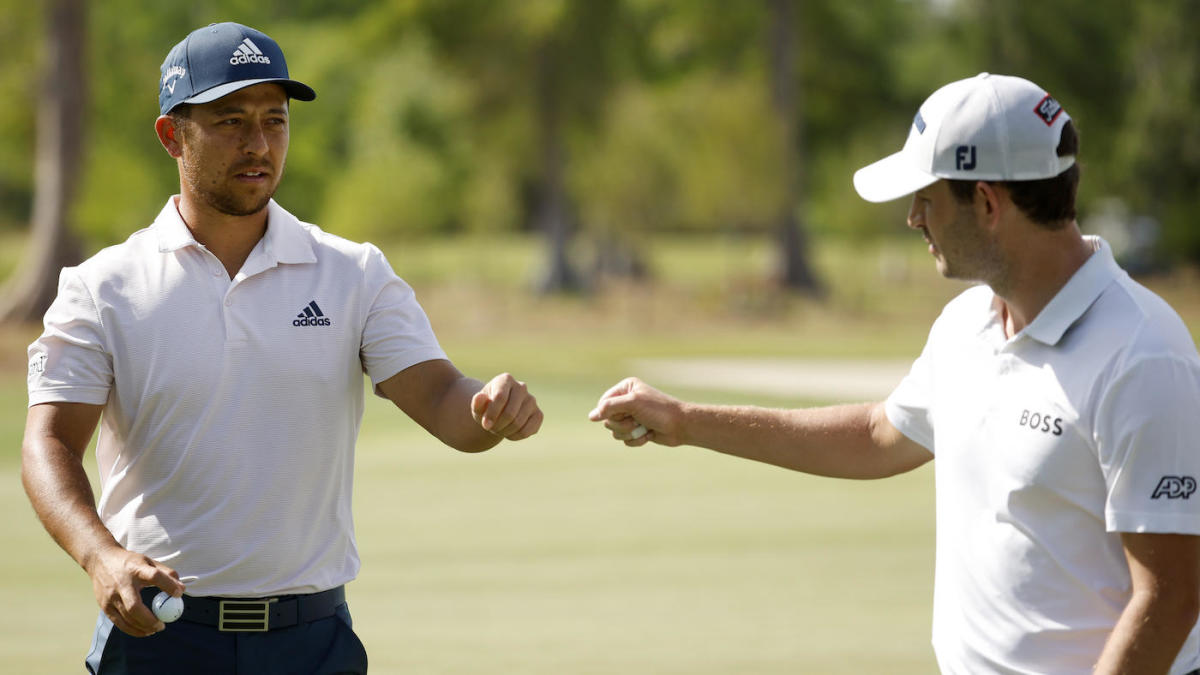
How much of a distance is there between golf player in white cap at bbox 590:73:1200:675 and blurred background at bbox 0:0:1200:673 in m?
3.88

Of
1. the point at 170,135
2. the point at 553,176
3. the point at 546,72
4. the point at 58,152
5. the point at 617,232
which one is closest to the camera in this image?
the point at 170,135

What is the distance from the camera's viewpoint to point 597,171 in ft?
120

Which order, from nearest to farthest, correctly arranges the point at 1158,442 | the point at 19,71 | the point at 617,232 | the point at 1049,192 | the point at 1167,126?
1. the point at 1158,442
2. the point at 1049,192
3. the point at 19,71
4. the point at 617,232
5. the point at 1167,126

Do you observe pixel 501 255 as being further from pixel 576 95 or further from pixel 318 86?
pixel 576 95

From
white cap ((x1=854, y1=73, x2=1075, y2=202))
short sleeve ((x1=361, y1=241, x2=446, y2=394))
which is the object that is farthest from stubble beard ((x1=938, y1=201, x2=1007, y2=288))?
short sleeve ((x1=361, y1=241, x2=446, y2=394))

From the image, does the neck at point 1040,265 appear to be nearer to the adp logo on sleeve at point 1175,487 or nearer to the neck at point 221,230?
the adp logo on sleeve at point 1175,487

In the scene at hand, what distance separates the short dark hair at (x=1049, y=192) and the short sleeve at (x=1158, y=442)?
442mm

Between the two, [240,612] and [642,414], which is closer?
[240,612]

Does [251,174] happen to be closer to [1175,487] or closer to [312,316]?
[312,316]

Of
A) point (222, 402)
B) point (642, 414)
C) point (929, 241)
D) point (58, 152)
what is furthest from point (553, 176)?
point (929, 241)

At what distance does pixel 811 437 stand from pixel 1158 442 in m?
1.29

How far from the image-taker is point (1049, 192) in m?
3.31

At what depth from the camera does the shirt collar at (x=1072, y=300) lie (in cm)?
323

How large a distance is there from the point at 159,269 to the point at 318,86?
47.2 metres
